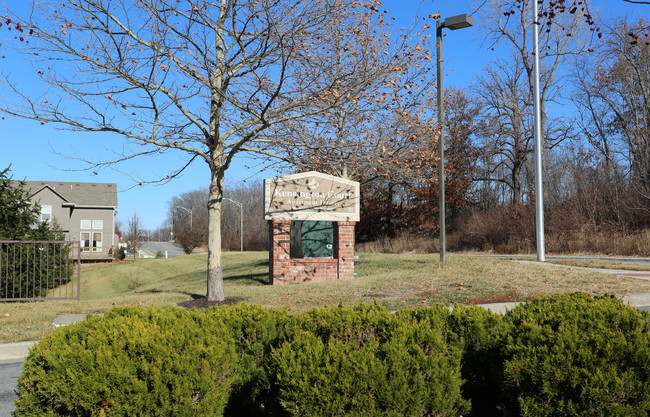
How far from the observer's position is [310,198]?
53.1 feet

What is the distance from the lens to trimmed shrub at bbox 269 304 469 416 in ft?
10.7

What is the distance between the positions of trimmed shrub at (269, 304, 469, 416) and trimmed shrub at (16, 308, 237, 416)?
48 centimetres

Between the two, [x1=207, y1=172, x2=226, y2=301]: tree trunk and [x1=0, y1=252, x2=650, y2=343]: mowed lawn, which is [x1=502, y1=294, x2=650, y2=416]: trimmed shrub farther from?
[x1=207, y1=172, x2=226, y2=301]: tree trunk

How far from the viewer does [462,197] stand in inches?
1652

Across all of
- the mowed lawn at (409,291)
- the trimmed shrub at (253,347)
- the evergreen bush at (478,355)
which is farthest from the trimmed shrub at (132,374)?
the mowed lawn at (409,291)

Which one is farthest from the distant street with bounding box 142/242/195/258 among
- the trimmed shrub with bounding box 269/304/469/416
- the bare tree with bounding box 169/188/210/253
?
the trimmed shrub with bounding box 269/304/469/416

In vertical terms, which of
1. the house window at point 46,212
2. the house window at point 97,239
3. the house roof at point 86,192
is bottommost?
the house window at point 97,239

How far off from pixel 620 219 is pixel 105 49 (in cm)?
2644

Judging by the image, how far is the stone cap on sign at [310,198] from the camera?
52.2 feet

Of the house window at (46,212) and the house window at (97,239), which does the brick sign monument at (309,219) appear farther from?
the house window at (97,239)

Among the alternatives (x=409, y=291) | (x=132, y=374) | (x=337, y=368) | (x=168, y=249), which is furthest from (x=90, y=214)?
(x=337, y=368)

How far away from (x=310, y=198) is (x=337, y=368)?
1295 centimetres

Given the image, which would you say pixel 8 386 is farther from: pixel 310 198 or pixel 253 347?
pixel 310 198

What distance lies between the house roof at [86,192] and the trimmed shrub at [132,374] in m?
55.5
